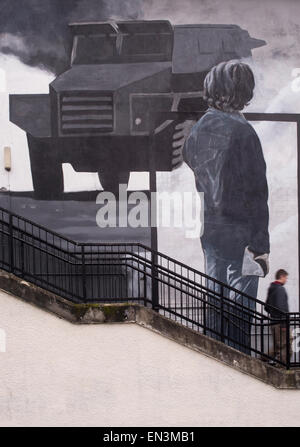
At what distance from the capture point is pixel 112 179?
10.9m

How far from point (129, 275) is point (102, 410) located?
245 centimetres

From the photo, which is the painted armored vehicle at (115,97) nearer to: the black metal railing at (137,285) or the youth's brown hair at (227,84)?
the youth's brown hair at (227,84)

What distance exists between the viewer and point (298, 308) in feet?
36.8

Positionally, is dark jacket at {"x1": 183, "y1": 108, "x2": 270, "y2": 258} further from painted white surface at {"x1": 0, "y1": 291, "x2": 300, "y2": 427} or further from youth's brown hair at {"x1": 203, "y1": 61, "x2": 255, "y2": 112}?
painted white surface at {"x1": 0, "y1": 291, "x2": 300, "y2": 427}

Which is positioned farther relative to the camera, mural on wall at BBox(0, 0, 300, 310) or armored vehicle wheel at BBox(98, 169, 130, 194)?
armored vehicle wheel at BBox(98, 169, 130, 194)

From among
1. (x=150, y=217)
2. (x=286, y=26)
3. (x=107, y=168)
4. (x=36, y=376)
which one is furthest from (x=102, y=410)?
(x=286, y=26)

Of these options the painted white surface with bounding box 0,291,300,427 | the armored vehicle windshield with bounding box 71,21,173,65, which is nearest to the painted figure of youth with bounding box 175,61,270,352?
the armored vehicle windshield with bounding box 71,21,173,65

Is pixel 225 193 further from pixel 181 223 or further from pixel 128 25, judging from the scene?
pixel 128 25

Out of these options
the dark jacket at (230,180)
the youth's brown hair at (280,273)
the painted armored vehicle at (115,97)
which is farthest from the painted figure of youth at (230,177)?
the painted armored vehicle at (115,97)

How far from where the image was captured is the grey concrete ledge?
8750mm

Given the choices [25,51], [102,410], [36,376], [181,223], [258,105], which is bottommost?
[102,410]

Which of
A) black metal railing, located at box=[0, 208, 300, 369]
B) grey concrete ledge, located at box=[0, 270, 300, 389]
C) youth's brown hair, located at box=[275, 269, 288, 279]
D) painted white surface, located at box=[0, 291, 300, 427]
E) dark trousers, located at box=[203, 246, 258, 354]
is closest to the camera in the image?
grey concrete ledge, located at box=[0, 270, 300, 389]

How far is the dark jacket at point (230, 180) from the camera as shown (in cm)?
1101

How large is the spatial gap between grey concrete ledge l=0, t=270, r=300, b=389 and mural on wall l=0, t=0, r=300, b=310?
2.11m
